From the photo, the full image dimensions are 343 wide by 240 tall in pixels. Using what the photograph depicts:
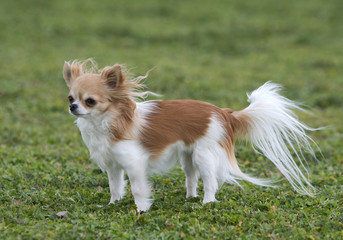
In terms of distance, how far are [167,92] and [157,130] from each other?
699 centimetres

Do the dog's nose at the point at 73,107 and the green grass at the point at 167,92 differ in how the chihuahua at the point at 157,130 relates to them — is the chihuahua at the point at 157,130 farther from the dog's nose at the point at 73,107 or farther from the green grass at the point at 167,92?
the green grass at the point at 167,92

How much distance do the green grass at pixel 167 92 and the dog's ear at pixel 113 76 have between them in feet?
5.11

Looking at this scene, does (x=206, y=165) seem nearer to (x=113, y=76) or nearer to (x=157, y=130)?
(x=157, y=130)

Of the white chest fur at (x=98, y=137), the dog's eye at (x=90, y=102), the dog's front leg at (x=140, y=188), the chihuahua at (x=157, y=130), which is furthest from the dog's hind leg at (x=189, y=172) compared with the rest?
the dog's eye at (x=90, y=102)

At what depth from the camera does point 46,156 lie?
320 inches

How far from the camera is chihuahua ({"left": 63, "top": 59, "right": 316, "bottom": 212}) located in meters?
5.54

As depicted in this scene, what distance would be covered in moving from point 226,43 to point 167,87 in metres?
6.54

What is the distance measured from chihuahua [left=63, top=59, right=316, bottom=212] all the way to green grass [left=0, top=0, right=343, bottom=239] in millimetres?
416

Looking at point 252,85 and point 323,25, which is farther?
point 323,25


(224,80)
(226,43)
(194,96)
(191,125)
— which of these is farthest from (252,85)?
(191,125)

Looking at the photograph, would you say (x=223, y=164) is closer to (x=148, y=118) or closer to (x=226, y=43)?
(x=148, y=118)

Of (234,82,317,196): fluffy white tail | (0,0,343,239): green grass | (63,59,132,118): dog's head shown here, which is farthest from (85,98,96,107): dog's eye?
(234,82,317,196): fluffy white tail

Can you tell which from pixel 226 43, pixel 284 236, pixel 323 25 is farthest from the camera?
pixel 323 25

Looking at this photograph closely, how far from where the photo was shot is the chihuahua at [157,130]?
18.2 ft
